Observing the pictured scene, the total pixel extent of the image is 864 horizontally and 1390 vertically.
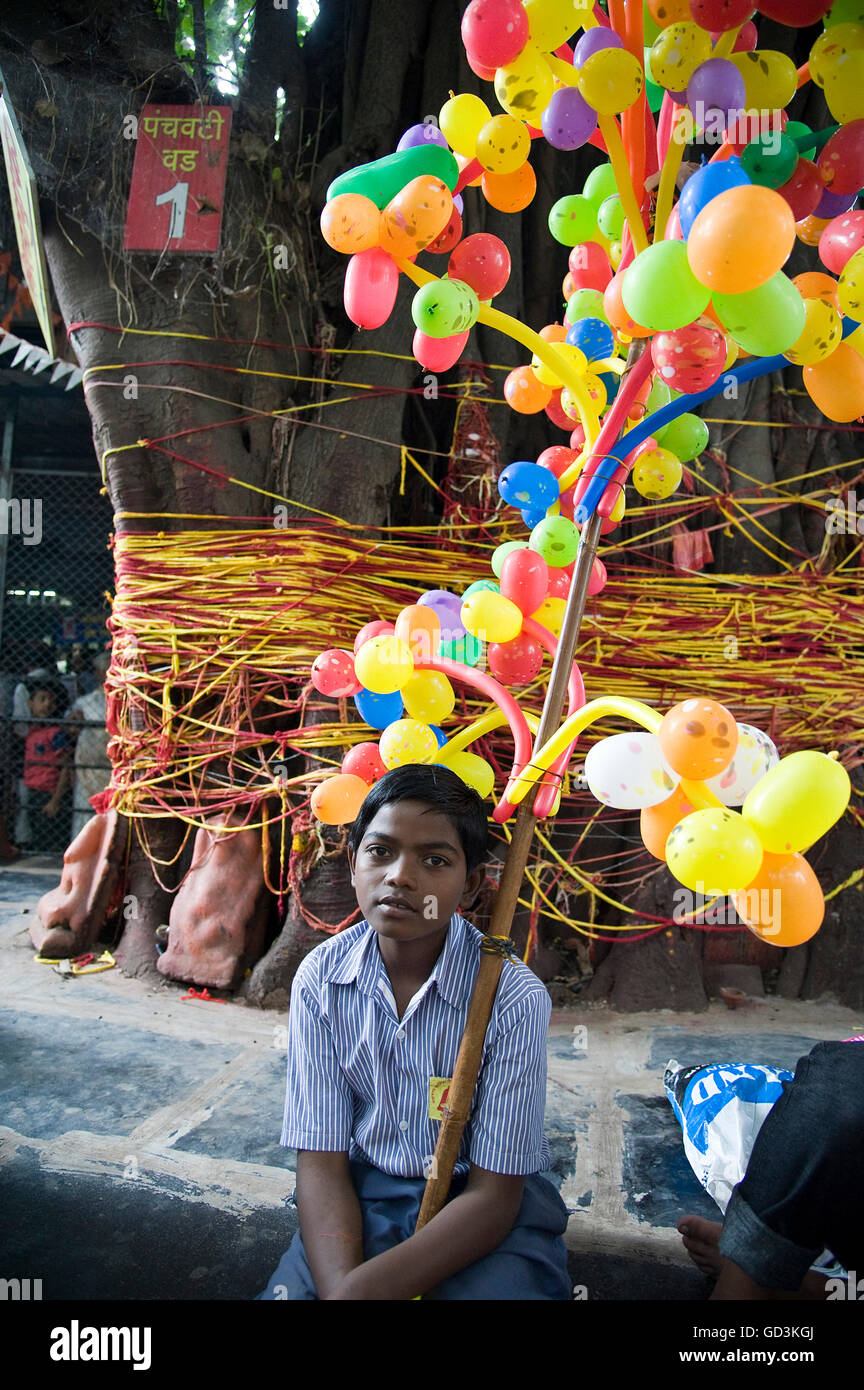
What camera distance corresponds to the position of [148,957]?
10.7 ft

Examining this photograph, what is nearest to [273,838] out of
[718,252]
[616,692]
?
[616,692]

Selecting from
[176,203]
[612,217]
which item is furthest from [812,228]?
[176,203]

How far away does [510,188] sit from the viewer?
1.45 metres

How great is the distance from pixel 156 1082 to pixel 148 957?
3.25 feet

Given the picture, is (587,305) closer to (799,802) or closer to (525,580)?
(525,580)

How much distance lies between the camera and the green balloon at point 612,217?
4.79ft

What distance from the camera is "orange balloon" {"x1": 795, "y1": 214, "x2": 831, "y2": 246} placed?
1.37 meters

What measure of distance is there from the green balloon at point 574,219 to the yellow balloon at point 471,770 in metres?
1.02

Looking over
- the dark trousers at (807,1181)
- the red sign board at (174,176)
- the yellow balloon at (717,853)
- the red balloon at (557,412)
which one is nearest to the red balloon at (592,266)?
the red balloon at (557,412)

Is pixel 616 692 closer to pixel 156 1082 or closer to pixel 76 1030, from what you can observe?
pixel 156 1082

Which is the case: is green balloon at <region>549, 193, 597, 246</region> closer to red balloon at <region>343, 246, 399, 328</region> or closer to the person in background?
red balloon at <region>343, 246, 399, 328</region>

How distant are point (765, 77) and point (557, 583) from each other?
0.86m

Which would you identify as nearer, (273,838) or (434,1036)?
(434,1036)

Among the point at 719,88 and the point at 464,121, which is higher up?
the point at 464,121
